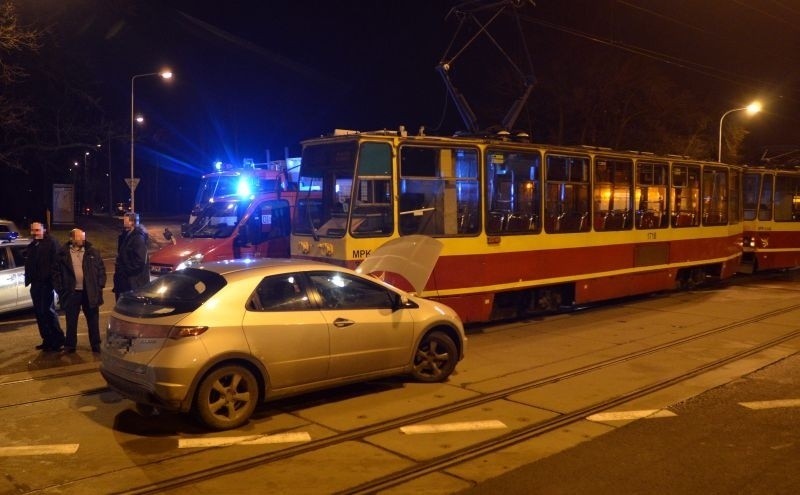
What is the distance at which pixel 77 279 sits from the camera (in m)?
8.84

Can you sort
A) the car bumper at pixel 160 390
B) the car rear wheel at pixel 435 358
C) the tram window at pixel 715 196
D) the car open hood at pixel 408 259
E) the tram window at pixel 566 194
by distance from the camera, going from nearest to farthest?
1. the car bumper at pixel 160 390
2. the car rear wheel at pixel 435 358
3. the car open hood at pixel 408 259
4. the tram window at pixel 566 194
5. the tram window at pixel 715 196

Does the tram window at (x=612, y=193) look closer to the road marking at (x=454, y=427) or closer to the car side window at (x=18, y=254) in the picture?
the road marking at (x=454, y=427)

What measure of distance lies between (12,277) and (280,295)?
24.6 ft

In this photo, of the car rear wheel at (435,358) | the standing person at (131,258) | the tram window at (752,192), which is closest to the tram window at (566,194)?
the car rear wheel at (435,358)

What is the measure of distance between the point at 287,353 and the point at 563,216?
731cm

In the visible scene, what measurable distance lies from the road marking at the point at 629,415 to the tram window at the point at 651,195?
784 cm

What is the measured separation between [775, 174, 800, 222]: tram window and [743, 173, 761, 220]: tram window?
0.79 m

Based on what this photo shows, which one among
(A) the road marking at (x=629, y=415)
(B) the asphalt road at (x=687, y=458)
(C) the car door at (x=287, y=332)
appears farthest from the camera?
(A) the road marking at (x=629, y=415)

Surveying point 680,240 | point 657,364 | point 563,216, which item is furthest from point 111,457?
point 680,240

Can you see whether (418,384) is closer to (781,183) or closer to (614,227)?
(614,227)

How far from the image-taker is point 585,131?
40.6m

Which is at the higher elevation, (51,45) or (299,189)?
(51,45)

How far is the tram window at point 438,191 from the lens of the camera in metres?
9.98

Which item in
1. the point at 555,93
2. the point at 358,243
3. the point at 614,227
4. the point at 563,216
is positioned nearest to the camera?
the point at 358,243
